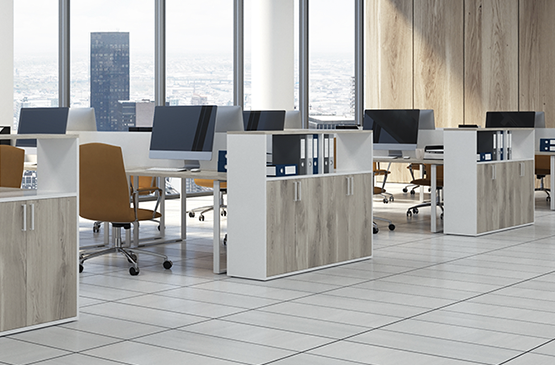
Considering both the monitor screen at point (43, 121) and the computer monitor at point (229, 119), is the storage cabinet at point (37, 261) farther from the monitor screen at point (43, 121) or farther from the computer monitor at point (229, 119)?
the monitor screen at point (43, 121)

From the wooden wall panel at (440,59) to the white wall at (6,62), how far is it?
6871 millimetres

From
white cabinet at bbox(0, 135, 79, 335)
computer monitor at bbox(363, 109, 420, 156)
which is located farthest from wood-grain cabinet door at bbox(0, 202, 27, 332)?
computer monitor at bbox(363, 109, 420, 156)

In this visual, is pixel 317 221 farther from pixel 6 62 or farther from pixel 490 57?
pixel 490 57

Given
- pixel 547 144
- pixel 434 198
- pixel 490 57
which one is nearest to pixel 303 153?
pixel 434 198

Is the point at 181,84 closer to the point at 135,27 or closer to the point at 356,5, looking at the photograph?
the point at 135,27

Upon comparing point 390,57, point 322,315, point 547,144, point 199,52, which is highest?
point 390,57

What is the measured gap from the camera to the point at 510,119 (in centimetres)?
951

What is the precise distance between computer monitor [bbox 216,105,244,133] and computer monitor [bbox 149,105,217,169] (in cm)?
25

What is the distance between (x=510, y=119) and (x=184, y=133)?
4711 millimetres

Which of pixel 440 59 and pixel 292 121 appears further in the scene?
pixel 440 59

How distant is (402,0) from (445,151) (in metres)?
6.65

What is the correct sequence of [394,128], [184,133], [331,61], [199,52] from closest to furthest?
[184,133], [394,128], [199,52], [331,61]

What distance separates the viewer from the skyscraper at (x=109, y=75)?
10023 millimetres

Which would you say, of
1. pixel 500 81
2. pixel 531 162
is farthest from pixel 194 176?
pixel 500 81
